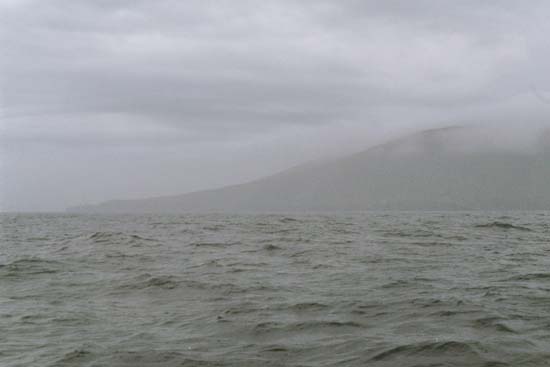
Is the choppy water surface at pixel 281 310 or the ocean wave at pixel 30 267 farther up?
the ocean wave at pixel 30 267

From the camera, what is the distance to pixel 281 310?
1284 cm

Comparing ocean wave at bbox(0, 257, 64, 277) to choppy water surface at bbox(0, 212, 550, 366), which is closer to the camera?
choppy water surface at bbox(0, 212, 550, 366)

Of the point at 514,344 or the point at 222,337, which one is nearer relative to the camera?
the point at 514,344

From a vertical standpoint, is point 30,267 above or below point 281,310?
above

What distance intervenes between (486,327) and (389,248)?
1544 centimetres

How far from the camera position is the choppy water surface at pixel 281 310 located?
9477 mm

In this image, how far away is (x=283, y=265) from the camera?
68.5ft

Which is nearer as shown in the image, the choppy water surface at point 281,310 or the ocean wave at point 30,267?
the choppy water surface at point 281,310

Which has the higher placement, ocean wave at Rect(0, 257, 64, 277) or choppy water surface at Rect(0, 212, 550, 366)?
ocean wave at Rect(0, 257, 64, 277)

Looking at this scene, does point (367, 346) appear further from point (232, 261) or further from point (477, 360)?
point (232, 261)

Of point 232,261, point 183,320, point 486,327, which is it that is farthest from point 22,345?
point 232,261

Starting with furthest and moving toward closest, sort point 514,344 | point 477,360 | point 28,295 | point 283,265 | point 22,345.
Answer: point 283,265, point 28,295, point 22,345, point 514,344, point 477,360

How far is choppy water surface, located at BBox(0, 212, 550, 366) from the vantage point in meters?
9.48

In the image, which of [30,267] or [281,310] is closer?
[281,310]
